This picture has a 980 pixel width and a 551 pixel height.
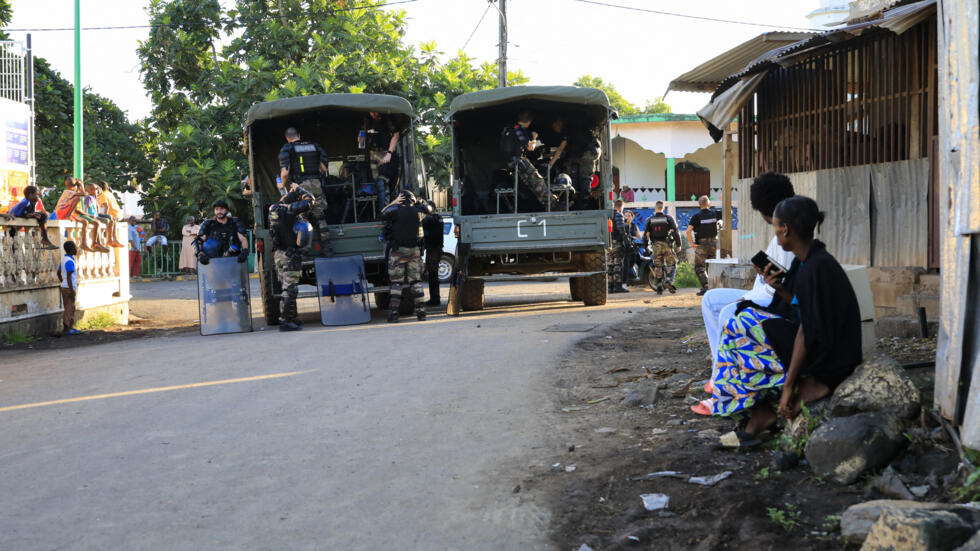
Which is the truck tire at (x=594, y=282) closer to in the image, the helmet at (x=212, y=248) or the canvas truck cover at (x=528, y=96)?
the canvas truck cover at (x=528, y=96)

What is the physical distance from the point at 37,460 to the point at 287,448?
136cm

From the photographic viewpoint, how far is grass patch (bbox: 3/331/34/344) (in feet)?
39.4

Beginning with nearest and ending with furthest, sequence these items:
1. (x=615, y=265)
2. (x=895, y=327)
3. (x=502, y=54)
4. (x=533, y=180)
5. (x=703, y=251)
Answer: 1. (x=895, y=327)
2. (x=533, y=180)
3. (x=703, y=251)
4. (x=615, y=265)
5. (x=502, y=54)

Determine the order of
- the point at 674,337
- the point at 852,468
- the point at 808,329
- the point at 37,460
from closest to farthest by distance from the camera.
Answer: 1. the point at 852,468
2. the point at 808,329
3. the point at 37,460
4. the point at 674,337

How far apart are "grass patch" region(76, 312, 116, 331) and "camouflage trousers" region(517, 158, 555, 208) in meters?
6.83

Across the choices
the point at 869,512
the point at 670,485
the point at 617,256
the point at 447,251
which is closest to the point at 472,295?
the point at 617,256

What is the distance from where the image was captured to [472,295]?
14.3 meters

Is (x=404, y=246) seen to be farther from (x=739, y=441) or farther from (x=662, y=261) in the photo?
(x=739, y=441)

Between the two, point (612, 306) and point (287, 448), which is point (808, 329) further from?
point (612, 306)

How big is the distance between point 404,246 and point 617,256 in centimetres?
717

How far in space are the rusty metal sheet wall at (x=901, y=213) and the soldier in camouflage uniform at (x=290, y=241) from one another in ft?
22.6

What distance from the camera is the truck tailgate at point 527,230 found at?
43.3 ft

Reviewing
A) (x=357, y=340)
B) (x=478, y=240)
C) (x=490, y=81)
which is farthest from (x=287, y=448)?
(x=490, y=81)

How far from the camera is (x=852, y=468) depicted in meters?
4.05
